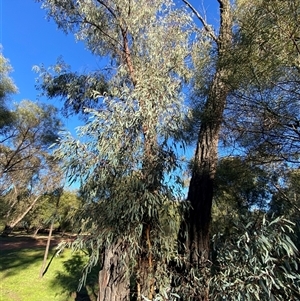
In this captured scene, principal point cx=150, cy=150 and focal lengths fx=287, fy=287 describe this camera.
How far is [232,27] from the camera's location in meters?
3.19

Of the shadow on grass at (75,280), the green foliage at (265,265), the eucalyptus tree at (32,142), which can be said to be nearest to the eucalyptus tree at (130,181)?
the green foliage at (265,265)

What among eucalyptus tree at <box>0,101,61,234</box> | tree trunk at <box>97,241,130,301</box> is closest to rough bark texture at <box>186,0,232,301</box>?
tree trunk at <box>97,241,130,301</box>

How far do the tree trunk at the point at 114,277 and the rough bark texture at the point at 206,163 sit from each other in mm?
592

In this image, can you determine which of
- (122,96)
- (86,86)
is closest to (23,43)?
(86,86)

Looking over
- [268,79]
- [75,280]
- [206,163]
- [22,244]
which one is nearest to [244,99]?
[268,79]

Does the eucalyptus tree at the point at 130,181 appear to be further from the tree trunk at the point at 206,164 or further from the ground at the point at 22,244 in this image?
the ground at the point at 22,244

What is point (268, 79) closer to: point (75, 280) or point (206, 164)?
point (206, 164)

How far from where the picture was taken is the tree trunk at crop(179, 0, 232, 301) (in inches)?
101

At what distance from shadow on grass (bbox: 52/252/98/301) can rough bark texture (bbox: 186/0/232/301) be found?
97.2 inches

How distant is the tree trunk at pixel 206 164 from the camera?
2.56 metres

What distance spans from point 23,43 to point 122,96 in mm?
4488

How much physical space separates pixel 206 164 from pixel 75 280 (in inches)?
175

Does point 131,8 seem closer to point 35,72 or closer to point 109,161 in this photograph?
point 35,72

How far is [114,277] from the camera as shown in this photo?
2.40 m
